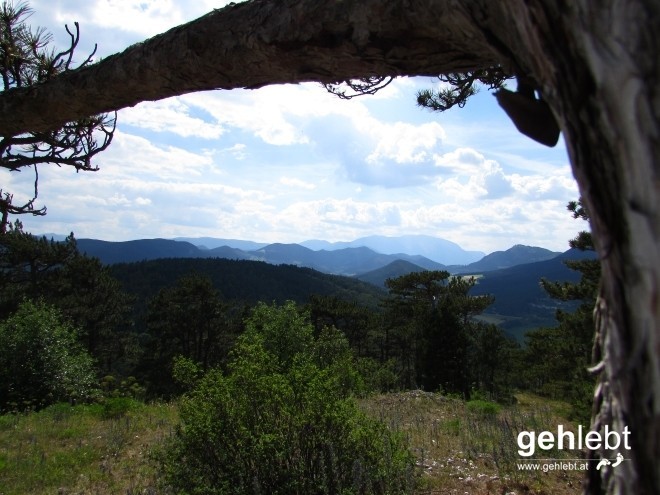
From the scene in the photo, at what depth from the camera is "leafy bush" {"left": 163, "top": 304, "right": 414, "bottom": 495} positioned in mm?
4250

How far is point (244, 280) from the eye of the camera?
146 m

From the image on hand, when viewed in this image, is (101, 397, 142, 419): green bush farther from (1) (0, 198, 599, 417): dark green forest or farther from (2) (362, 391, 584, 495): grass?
(2) (362, 391, 584, 495): grass

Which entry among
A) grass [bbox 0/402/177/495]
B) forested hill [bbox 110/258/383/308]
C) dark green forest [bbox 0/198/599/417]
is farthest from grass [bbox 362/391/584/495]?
forested hill [bbox 110/258/383/308]

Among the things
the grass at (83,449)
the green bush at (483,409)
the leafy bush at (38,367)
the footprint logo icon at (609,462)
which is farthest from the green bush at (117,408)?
the footprint logo icon at (609,462)

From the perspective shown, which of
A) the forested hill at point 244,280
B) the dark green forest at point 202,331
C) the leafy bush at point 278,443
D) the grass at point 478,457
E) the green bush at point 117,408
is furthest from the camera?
the forested hill at point 244,280

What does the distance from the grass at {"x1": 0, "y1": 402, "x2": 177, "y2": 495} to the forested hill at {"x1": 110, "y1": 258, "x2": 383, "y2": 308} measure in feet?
307

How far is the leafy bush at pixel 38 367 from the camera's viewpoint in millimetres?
14789

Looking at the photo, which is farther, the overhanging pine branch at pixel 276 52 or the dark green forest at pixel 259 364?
the dark green forest at pixel 259 364

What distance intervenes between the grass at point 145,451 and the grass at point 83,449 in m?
0.01

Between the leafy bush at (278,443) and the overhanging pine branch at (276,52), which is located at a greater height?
the overhanging pine branch at (276,52)

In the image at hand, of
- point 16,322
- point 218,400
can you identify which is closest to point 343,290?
point 16,322

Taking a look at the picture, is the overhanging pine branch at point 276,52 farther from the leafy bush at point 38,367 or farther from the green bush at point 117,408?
the leafy bush at point 38,367

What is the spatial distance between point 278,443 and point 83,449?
5.07 metres

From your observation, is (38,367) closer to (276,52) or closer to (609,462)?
(276,52)
